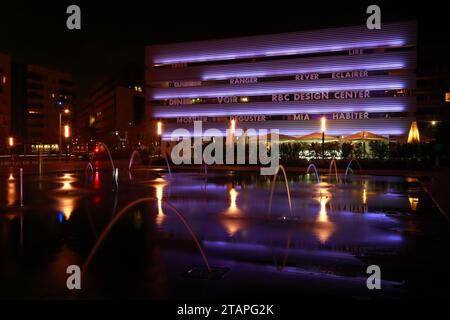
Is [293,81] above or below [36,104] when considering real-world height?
below

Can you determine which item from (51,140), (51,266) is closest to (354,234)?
(51,266)

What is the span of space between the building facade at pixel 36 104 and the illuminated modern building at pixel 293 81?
5819 cm

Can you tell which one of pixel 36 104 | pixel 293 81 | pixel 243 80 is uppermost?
pixel 36 104

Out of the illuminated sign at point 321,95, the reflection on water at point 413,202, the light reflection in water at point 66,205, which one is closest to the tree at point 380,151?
the illuminated sign at point 321,95

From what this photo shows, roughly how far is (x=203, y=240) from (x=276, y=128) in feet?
183

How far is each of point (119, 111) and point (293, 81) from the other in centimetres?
8726

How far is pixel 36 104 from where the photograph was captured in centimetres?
12875

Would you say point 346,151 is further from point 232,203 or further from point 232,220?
point 232,220

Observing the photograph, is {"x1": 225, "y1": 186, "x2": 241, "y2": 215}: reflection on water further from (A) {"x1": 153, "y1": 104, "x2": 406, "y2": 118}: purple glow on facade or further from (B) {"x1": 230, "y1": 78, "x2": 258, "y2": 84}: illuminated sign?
(B) {"x1": 230, "y1": 78, "x2": 258, "y2": 84}: illuminated sign

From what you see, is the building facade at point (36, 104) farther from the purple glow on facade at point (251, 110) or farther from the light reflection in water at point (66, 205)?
the light reflection in water at point (66, 205)

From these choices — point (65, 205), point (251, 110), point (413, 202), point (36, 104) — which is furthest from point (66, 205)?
point (36, 104)

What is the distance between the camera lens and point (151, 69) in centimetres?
7169

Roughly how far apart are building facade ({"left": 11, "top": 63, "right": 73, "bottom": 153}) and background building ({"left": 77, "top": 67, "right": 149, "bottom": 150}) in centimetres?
868
